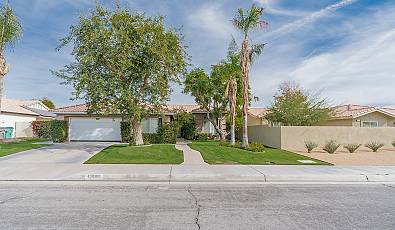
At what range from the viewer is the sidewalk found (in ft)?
32.1

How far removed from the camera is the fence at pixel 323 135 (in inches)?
792

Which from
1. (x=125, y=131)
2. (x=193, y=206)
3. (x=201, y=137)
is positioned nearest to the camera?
(x=193, y=206)

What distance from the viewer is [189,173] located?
401 inches

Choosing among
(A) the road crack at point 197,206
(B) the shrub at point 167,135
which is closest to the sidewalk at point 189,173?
(A) the road crack at point 197,206

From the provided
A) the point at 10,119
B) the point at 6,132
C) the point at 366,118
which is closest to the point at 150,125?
the point at 6,132

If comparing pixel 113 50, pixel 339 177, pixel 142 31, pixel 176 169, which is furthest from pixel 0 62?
pixel 339 177

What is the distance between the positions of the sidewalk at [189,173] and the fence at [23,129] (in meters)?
23.5

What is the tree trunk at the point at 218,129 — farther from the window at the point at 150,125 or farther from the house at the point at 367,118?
the house at the point at 367,118

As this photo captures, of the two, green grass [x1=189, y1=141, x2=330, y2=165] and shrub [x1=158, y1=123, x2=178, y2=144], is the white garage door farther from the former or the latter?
green grass [x1=189, y1=141, x2=330, y2=165]

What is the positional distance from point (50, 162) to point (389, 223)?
12.7 metres

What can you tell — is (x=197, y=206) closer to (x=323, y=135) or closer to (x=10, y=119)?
(x=323, y=135)

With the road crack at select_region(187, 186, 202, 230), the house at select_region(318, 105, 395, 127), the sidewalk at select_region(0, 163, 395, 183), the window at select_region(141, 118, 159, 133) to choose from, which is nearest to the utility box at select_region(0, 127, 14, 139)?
the window at select_region(141, 118, 159, 133)

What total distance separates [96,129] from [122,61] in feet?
42.9

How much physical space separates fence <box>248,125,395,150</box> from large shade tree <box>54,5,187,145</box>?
29.2ft
